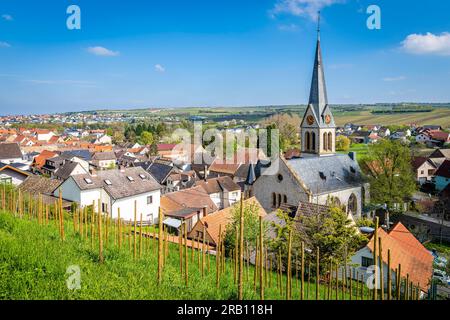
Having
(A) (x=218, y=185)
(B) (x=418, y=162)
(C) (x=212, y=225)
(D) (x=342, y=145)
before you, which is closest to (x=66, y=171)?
(A) (x=218, y=185)

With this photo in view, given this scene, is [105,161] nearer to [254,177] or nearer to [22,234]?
[254,177]

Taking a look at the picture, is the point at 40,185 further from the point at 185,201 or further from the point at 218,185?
the point at 218,185

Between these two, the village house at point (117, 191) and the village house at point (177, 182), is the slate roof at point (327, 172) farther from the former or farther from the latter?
the village house at point (177, 182)

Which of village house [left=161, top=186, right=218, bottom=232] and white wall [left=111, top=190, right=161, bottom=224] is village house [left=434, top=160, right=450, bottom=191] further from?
white wall [left=111, top=190, right=161, bottom=224]

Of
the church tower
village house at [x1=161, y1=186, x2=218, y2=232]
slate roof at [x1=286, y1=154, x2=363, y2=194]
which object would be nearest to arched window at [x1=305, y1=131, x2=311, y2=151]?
the church tower

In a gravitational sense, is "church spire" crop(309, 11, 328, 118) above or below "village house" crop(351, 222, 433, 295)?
above
